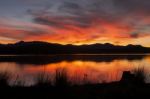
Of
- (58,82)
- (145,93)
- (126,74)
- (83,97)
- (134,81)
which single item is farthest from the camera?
(126,74)

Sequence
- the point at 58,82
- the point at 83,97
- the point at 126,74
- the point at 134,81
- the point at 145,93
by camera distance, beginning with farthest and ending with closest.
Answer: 1. the point at 126,74
2. the point at 134,81
3. the point at 58,82
4. the point at 145,93
5. the point at 83,97

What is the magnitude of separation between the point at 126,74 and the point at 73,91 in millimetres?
4638

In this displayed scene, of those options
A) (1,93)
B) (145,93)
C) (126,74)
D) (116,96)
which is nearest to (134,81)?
(126,74)

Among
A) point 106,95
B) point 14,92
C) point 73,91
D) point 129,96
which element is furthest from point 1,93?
point 129,96

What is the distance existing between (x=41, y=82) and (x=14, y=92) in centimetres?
207

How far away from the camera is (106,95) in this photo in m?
7.30

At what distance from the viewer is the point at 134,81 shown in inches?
420

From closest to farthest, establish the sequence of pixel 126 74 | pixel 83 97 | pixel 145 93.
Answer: pixel 83 97, pixel 145 93, pixel 126 74

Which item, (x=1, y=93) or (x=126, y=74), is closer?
(x=1, y=93)

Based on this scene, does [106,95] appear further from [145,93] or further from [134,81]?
[134,81]

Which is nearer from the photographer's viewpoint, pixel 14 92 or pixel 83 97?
pixel 83 97

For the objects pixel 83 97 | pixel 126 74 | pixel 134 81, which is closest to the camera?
pixel 83 97

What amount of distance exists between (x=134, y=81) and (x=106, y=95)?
369 centimetres

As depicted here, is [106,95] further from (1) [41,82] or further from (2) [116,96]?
(1) [41,82]
